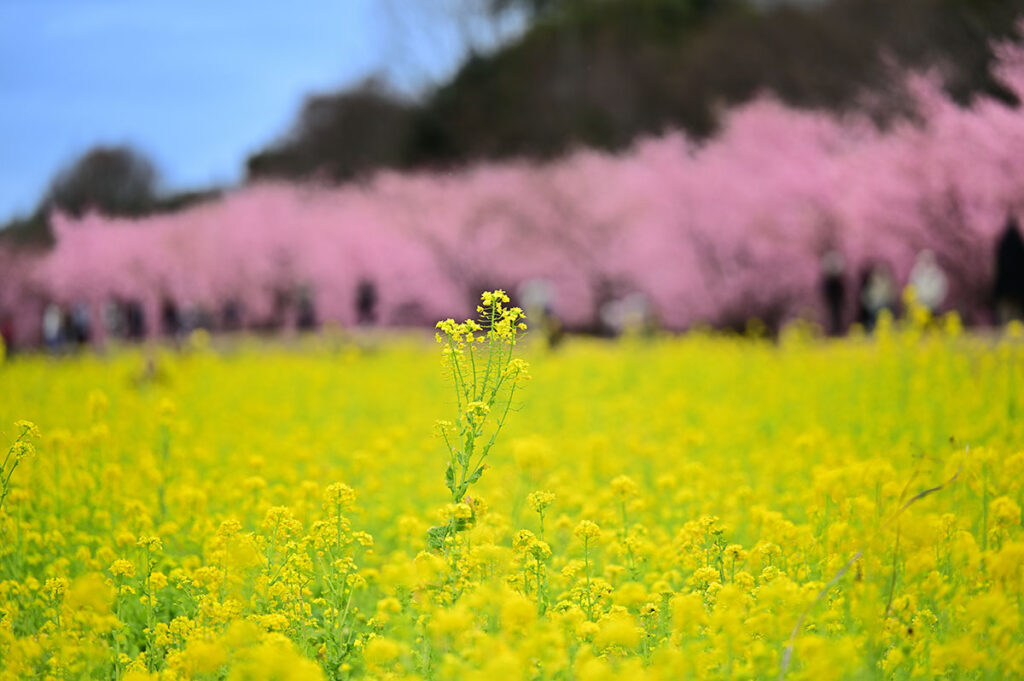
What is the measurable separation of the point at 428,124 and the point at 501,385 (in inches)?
1541

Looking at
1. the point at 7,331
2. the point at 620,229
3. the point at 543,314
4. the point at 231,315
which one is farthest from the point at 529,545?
the point at 231,315

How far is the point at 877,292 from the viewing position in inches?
673

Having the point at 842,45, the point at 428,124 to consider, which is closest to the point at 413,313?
the point at 428,124

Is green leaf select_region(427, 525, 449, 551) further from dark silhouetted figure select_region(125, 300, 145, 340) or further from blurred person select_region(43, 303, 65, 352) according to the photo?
dark silhouetted figure select_region(125, 300, 145, 340)

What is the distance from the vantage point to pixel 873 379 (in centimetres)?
970

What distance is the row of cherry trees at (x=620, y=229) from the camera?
46.2ft

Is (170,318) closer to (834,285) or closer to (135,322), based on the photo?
(135,322)

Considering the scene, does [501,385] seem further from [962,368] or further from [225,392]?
[225,392]

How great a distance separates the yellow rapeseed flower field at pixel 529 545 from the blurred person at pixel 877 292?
330 inches

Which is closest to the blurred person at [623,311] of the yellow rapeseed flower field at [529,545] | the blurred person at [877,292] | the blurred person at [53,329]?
the blurred person at [877,292]

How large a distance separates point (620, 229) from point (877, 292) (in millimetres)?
10727

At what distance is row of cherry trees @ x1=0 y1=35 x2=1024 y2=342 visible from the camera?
46.2 ft

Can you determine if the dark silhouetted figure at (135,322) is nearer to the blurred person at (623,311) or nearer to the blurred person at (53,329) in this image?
the blurred person at (53,329)

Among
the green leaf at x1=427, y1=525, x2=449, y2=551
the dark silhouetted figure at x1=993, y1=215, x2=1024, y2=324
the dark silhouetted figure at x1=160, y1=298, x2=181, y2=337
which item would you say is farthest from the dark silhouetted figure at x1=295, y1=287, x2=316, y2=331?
the green leaf at x1=427, y1=525, x2=449, y2=551
